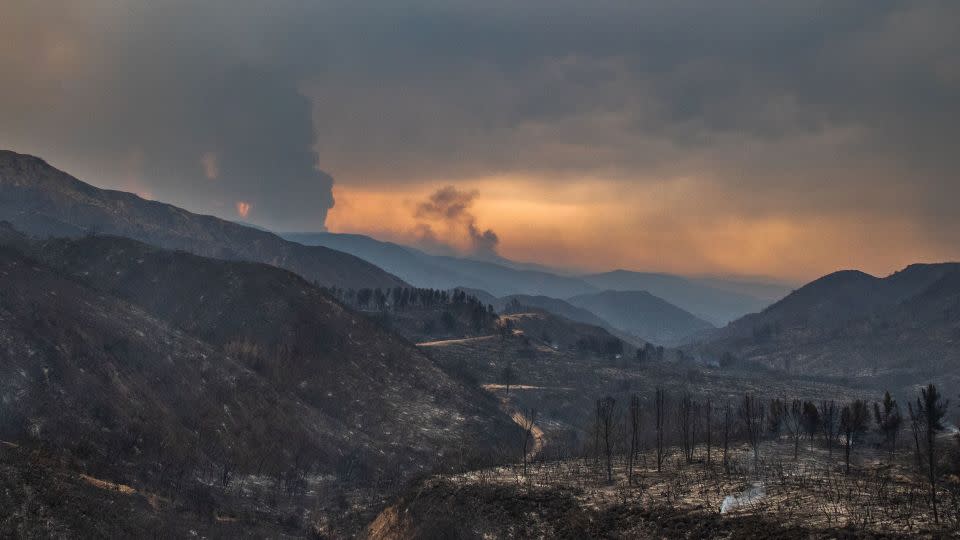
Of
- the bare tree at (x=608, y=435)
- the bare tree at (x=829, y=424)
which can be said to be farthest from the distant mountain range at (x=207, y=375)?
the bare tree at (x=829, y=424)

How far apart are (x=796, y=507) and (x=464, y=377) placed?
13614 centimetres

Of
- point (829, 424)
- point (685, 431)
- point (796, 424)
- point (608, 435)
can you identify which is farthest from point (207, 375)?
point (796, 424)

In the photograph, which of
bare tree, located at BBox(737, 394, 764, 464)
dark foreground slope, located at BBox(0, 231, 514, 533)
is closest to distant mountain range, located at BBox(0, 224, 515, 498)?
dark foreground slope, located at BBox(0, 231, 514, 533)

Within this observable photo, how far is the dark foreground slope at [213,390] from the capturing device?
7631 cm

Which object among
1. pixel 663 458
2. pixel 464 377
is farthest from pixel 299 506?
pixel 464 377

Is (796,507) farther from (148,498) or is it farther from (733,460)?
(148,498)

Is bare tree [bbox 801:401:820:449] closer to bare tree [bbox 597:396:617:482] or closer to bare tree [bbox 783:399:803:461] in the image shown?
bare tree [bbox 783:399:803:461]

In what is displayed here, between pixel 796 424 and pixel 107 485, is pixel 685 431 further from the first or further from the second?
pixel 107 485

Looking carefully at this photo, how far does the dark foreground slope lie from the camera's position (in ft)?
250

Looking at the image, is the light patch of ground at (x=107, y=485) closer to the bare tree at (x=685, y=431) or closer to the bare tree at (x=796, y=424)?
the bare tree at (x=685, y=431)

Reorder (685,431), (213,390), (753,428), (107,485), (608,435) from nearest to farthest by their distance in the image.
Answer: (107,485)
(608,435)
(685,431)
(213,390)
(753,428)

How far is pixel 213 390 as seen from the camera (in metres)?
108

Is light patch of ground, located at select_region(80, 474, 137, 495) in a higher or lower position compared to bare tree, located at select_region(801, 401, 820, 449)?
lower

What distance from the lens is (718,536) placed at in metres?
46.0
